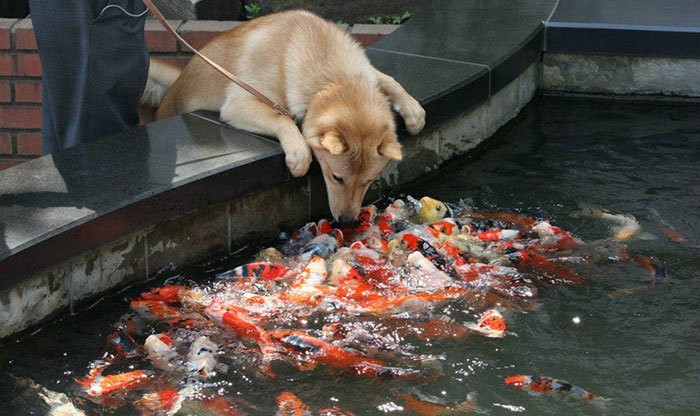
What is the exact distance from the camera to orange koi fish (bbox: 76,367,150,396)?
3.00 meters

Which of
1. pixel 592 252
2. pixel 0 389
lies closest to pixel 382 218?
pixel 592 252

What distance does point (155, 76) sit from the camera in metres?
5.36

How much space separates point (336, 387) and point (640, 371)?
953 millimetres

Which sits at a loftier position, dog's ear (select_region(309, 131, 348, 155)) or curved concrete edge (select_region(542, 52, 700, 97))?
dog's ear (select_region(309, 131, 348, 155))

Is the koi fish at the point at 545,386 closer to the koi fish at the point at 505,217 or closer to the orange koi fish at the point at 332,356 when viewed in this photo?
the orange koi fish at the point at 332,356

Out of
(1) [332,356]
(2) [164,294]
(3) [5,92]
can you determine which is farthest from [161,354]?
(3) [5,92]

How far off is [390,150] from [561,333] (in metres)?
1.10

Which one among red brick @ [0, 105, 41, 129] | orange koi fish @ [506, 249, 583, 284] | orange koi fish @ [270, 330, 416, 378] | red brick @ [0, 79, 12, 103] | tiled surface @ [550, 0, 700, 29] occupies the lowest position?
red brick @ [0, 105, 41, 129]

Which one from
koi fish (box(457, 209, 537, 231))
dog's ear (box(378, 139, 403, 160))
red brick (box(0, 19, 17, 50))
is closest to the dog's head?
dog's ear (box(378, 139, 403, 160))

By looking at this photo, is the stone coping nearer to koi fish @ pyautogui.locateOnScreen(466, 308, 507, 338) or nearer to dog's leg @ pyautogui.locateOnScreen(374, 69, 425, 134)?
dog's leg @ pyautogui.locateOnScreen(374, 69, 425, 134)

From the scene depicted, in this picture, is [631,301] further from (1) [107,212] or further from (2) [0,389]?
(2) [0,389]

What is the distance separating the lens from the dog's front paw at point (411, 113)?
454 centimetres

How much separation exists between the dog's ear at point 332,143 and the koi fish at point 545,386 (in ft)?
4.09

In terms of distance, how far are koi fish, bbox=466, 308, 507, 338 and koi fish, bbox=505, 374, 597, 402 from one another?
29 cm
